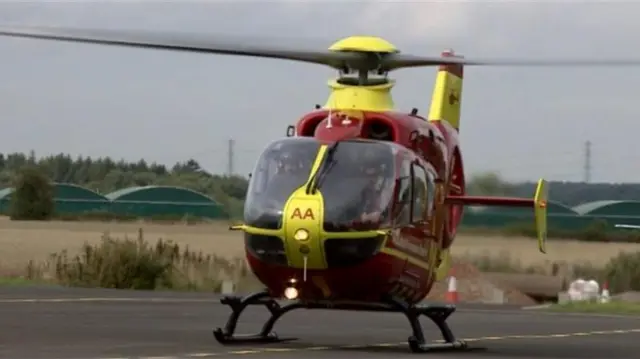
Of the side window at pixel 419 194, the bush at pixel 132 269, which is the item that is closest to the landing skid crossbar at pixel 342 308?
the side window at pixel 419 194

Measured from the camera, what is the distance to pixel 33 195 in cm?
7675

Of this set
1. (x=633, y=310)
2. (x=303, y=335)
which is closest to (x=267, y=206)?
(x=303, y=335)

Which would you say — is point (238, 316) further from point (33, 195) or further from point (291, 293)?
point (33, 195)

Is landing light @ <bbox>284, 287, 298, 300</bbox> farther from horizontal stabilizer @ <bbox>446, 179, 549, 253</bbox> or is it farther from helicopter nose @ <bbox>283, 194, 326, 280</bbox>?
horizontal stabilizer @ <bbox>446, 179, 549, 253</bbox>

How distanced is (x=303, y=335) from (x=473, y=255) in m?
22.8

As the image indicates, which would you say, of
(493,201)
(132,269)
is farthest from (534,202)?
(132,269)

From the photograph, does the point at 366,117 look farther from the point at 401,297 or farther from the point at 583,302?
the point at 583,302

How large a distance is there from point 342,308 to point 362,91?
9.09ft

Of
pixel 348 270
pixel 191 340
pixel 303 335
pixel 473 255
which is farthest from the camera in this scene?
pixel 473 255

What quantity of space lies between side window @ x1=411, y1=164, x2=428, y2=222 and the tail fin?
16.3 feet

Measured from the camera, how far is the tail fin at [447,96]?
24406 mm

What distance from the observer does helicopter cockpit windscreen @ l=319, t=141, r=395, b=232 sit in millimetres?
17391

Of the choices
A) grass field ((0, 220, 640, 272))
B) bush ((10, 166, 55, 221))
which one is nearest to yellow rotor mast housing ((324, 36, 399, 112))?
grass field ((0, 220, 640, 272))

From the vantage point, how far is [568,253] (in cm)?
4488
